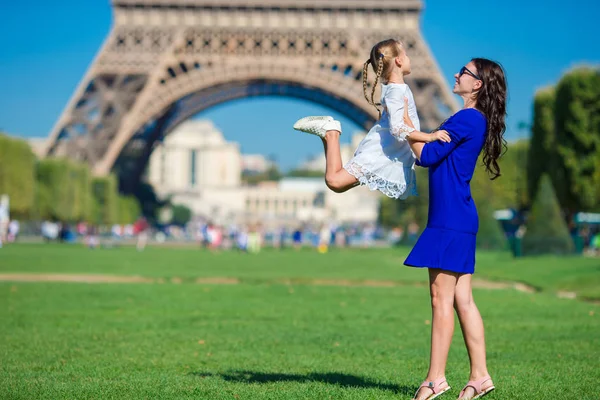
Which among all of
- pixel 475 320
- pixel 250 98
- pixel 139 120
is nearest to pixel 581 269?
pixel 475 320

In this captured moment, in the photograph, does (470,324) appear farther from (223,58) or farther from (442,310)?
(223,58)

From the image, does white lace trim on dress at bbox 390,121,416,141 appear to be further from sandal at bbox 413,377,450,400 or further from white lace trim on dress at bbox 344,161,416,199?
sandal at bbox 413,377,450,400

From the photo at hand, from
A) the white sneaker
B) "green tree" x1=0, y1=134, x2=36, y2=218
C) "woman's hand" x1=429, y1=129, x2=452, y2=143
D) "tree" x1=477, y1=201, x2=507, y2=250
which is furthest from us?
"green tree" x1=0, y1=134, x2=36, y2=218

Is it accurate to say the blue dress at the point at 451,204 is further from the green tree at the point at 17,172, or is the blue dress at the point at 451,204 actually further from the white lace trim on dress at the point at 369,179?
the green tree at the point at 17,172

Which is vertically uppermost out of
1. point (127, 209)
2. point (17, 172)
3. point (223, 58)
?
point (223, 58)

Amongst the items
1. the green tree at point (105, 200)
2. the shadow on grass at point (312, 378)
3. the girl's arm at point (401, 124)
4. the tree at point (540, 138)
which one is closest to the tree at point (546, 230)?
the tree at point (540, 138)

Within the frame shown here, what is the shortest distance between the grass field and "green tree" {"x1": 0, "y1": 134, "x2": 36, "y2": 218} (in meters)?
30.3

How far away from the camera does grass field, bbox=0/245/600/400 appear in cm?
557

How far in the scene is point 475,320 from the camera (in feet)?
17.4

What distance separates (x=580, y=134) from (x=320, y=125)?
103ft

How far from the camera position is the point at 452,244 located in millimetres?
5176

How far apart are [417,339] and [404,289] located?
6.99 metres

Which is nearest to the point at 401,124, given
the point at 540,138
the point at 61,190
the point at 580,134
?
the point at 580,134

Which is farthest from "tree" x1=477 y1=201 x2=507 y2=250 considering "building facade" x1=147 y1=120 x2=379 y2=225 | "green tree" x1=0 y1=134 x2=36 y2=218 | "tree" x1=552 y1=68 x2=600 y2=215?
"building facade" x1=147 y1=120 x2=379 y2=225
